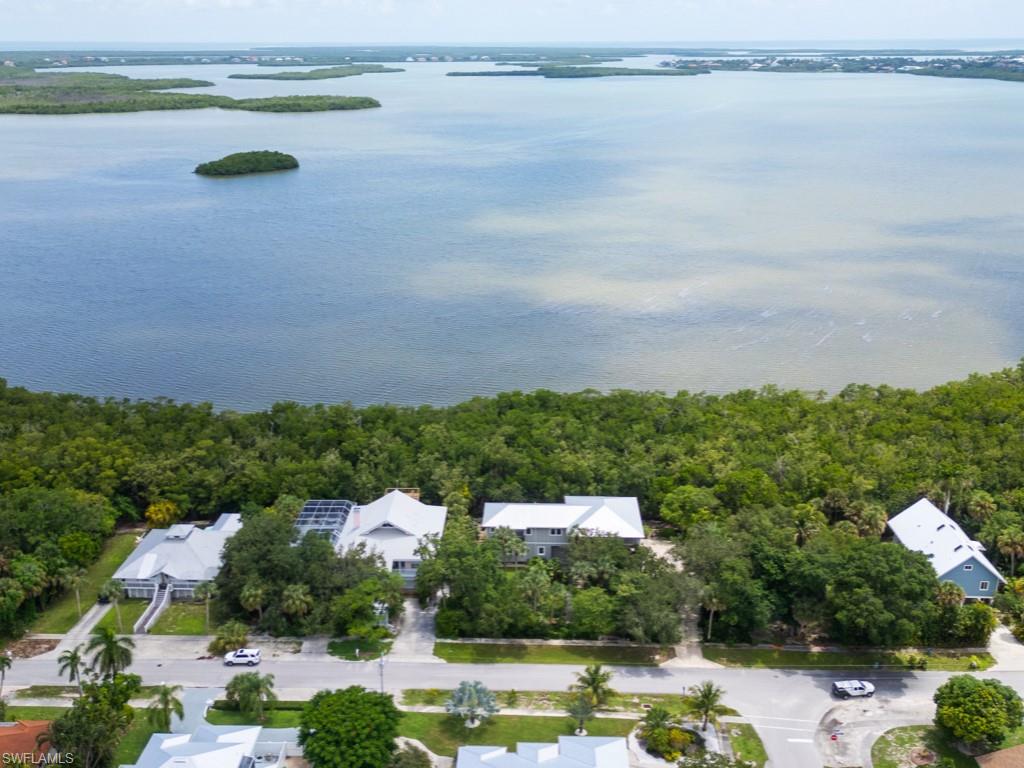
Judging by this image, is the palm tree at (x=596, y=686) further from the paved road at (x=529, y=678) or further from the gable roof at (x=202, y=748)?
the gable roof at (x=202, y=748)

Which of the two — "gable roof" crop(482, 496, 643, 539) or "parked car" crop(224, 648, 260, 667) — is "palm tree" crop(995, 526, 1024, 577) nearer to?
"gable roof" crop(482, 496, 643, 539)

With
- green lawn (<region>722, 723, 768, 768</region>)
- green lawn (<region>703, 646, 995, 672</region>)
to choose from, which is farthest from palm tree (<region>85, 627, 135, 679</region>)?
green lawn (<region>703, 646, 995, 672</region>)

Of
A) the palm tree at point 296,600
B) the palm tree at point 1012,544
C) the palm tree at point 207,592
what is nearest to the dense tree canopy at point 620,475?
the palm tree at point 1012,544

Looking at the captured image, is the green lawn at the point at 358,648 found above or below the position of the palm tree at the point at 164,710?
below

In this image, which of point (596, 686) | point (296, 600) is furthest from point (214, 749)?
point (596, 686)

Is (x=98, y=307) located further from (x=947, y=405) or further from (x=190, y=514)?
(x=947, y=405)

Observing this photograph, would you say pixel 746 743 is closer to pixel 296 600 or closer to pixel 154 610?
pixel 296 600

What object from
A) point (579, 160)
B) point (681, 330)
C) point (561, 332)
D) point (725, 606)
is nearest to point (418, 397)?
point (561, 332)
